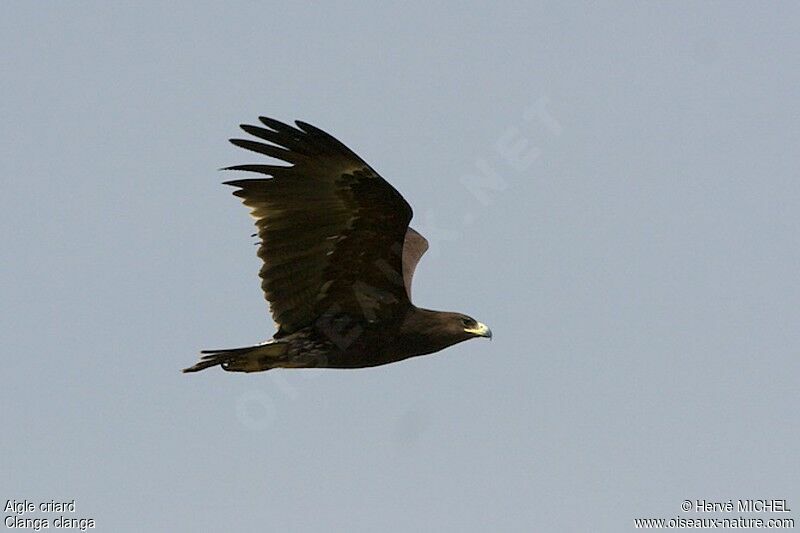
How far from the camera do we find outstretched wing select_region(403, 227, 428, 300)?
2080 centimetres

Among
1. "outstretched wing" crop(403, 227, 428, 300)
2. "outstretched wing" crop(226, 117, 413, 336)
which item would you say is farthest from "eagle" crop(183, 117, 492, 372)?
"outstretched wing" crop(403, 227, 428, 300)

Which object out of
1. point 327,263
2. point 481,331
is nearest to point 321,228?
point 327,263

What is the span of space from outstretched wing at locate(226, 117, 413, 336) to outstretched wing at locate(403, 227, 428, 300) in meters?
1.76

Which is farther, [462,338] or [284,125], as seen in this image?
[462,338]

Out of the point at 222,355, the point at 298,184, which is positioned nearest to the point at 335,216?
the point at 298,184

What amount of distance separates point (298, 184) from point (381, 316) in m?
1.47

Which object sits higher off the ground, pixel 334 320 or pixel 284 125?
pixel 284 125

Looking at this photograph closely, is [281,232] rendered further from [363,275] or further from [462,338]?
[462,338]

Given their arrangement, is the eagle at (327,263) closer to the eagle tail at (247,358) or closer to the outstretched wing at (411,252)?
the eagle tail at (247,358)

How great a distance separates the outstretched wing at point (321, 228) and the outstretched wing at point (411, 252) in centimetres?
176

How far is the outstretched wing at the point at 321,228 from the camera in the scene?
59.7ft

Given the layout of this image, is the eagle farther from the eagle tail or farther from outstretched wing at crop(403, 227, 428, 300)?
outstretched wing at crop(403, 227, 428, 300)

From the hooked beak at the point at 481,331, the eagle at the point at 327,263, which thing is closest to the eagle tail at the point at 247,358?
the eagle at the point at 327,263

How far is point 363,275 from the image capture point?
61.5 feet
